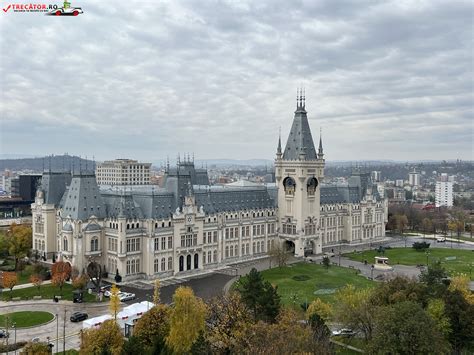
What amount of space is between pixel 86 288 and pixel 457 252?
94541 mm

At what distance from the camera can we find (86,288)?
84250 millimetres

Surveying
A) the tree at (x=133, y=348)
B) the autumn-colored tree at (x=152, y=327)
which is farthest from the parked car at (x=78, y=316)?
the tree at (x=133, y=348)

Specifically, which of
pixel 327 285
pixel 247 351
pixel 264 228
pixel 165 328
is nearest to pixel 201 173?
pixel 264 228

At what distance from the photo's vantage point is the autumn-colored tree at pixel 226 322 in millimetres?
51094

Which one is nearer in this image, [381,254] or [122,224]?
[122,224]

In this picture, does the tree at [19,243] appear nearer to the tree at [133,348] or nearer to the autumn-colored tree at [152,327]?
the autumn-colored tree at [152,327]

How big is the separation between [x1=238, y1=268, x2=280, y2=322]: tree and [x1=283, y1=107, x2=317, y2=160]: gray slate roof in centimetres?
6077

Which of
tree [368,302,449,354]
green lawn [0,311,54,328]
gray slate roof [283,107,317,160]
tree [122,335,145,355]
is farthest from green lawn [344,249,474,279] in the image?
tree [122,335,145,355]

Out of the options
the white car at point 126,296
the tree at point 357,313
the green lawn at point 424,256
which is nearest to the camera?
the tree at point 357,313

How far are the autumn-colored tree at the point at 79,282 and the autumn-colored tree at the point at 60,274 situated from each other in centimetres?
199

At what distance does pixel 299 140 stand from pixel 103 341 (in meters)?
78.3

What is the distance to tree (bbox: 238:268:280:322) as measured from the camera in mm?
57938

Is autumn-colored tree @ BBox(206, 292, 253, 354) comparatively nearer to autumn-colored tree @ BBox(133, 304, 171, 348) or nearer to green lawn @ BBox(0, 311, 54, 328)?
autumn-colored tree @ BBox(133, 304, 171, 348)

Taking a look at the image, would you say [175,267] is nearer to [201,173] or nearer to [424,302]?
[201,173]
